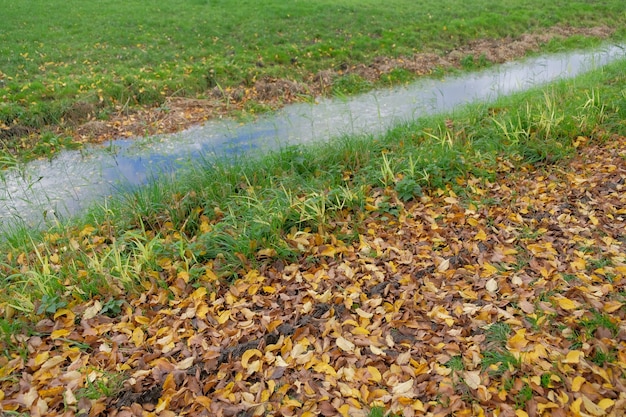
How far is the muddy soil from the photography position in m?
8.16

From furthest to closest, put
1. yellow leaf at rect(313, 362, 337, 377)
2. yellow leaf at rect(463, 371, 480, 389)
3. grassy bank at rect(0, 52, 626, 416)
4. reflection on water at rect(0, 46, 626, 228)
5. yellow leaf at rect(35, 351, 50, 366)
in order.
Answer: reflection on water at rect(0, 46, 626, 228) < yellow leaf at rect(35, 351, 50, 366) < yellow leaf at rect(313, 362, 337, 377) < grassy bank at rect(0, 52, 626, 416) < yellow leaf at rect(463, 371, 480, 389)

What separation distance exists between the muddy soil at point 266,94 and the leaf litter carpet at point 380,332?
13.7 feet

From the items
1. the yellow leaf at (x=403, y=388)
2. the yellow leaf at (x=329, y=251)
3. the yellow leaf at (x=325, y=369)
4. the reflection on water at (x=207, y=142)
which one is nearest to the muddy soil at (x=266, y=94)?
the reflection on water at (x=207, y=142)

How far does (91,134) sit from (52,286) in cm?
499

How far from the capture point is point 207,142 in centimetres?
765

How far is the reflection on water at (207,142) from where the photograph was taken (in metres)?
5.88

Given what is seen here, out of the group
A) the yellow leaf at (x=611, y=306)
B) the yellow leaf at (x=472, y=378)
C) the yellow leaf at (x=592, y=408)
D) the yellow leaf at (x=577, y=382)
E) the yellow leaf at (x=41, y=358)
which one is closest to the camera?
the yellow leaf at (x=592, y=408)

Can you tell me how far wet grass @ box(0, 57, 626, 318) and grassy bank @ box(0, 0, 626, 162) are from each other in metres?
2.78

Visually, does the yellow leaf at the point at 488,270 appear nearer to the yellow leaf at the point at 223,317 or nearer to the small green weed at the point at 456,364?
the small green weed at the point at 456,364

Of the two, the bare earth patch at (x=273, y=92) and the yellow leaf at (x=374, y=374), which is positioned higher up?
the bare earth patch at (x=273, y=92)

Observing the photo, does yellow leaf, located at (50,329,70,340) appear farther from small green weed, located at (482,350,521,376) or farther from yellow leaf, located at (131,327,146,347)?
small green weed, located at (482,350,521,376)

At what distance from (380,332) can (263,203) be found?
2.02 m

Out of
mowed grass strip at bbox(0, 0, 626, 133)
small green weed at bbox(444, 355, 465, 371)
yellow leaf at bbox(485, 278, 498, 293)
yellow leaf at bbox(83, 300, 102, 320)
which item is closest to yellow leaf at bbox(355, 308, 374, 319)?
small green weed at bbox(444, 355, 465, 371)

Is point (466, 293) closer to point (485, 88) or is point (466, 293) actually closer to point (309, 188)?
point (309, 188)
